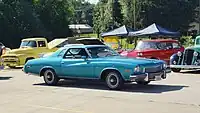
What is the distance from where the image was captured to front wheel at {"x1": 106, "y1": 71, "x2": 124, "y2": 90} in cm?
1285

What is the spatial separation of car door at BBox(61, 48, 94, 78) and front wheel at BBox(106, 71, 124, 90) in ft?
2.30

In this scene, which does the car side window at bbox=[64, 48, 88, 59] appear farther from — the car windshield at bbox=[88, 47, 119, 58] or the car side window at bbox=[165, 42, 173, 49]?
the car side window at bbox=[165, 42, 173, 49]

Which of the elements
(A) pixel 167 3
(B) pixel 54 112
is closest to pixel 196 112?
(B) pixel 54 112

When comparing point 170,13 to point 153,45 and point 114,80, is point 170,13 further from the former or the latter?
point 114,80

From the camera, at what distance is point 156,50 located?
21734mm

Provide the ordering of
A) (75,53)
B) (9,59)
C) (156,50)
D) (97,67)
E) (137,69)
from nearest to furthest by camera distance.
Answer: (137,69) < (97,67) < (75,53) < (156,50) < (9,59)

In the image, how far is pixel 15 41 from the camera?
47.5 metres

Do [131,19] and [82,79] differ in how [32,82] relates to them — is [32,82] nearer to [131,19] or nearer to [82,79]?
[82,79]

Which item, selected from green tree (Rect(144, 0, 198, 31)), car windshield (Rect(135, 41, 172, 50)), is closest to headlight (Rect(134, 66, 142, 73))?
car windshield (Rect(135, 41, 172, 50))

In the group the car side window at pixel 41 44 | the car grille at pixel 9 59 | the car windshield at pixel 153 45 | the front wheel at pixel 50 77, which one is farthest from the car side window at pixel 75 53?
the car side window at pixel 41 44

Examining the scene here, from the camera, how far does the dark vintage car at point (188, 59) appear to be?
1803 cm

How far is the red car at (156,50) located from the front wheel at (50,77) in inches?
285

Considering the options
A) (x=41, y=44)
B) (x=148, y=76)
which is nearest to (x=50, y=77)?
(x=148, y=76)

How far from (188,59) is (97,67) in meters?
6.44
